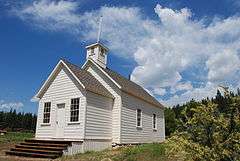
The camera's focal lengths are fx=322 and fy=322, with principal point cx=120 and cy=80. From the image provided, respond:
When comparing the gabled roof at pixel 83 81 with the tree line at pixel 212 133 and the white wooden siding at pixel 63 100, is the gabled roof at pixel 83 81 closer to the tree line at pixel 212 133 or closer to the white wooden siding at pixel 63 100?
the white wooden siding at pixel 63 100

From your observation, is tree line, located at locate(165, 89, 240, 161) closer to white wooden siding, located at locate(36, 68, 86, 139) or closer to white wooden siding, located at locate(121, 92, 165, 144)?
white wooden siding, located at locate(36, 68, 86, 139)

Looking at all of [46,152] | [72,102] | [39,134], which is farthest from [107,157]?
[39,134]

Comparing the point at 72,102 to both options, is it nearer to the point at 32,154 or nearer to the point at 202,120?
the point at 32,154

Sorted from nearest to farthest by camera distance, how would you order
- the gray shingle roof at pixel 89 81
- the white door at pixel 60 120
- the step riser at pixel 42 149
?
the step riser at pixel 42 149, the gray shingle roof at pixel 89 81, the white door at pixel 60 120

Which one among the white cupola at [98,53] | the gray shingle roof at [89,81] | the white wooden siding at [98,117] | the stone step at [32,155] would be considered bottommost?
the stone step at [32,155]

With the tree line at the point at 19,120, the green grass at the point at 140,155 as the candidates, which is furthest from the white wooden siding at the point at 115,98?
the tree line at the point at 19,120

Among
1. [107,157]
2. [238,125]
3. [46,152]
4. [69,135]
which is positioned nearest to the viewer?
[238,125]

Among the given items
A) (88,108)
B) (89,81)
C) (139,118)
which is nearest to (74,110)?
(88,108)

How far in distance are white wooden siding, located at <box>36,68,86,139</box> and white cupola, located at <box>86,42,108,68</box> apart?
455 centimetres

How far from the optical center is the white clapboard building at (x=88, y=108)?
21.1m

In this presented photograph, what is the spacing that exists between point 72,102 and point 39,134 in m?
3.87

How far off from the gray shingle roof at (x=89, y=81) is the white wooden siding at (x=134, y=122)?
1846 millimetres

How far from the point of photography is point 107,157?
54.6ft

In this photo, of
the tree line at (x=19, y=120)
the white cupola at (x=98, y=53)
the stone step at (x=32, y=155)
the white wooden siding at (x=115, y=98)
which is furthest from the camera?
the tree line at (x=19, y=120)
